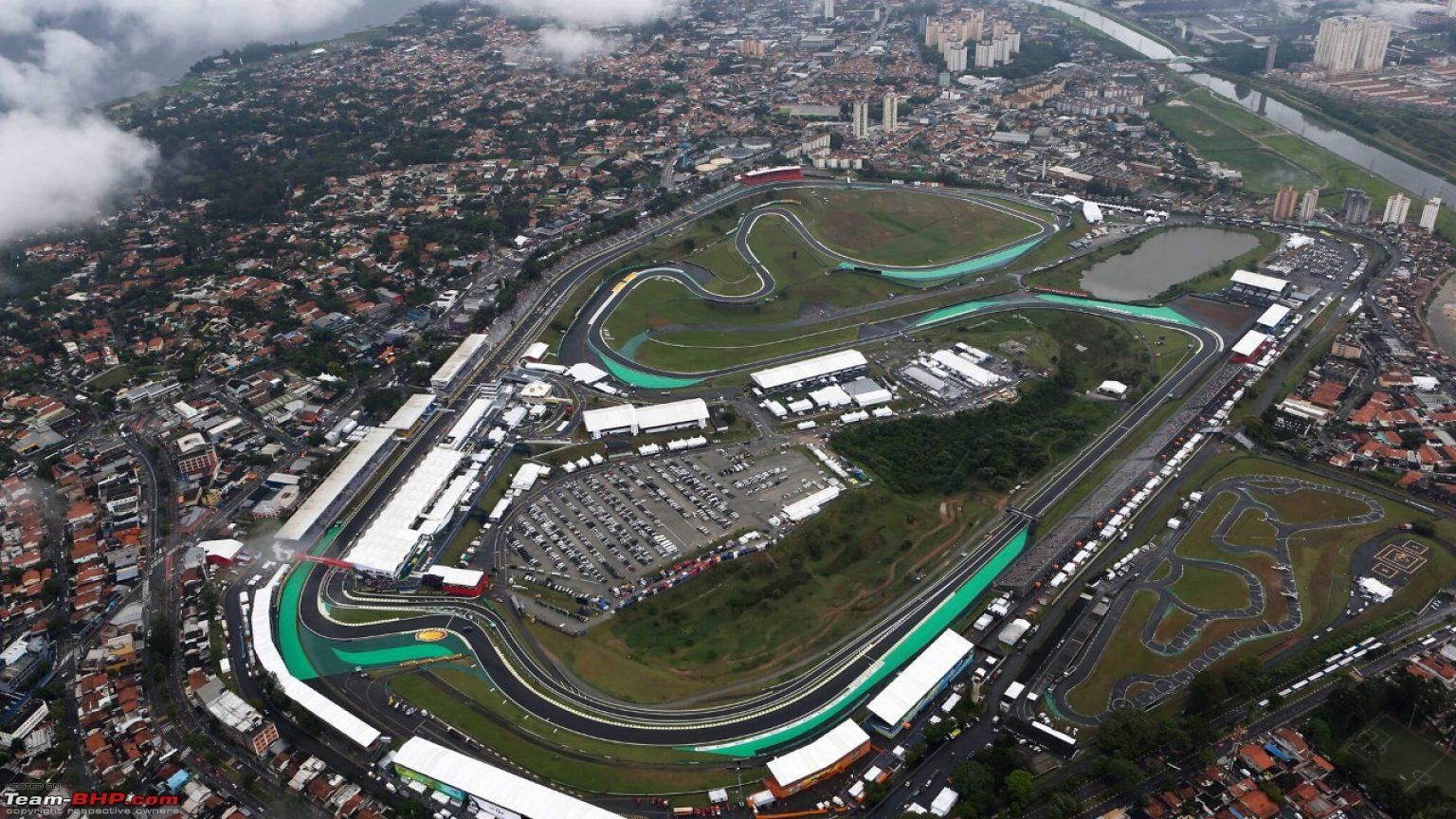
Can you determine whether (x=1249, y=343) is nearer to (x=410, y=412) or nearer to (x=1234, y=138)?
(x=410, y=412)

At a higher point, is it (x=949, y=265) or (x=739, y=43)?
(x=739, y=43)

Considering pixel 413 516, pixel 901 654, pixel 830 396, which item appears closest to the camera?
pixel 901 654

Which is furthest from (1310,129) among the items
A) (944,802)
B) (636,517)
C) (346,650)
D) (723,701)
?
(346,650)

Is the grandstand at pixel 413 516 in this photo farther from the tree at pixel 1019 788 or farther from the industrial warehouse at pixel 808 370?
the tree at pixel 1019 788

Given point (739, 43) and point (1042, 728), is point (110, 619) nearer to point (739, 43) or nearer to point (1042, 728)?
point (1042, 728)

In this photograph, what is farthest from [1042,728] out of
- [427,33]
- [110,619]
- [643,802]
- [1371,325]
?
[427,33]

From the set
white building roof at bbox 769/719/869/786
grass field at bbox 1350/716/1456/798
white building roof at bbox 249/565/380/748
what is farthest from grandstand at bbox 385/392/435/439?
grass field at bbox 1350/716/1456/798
